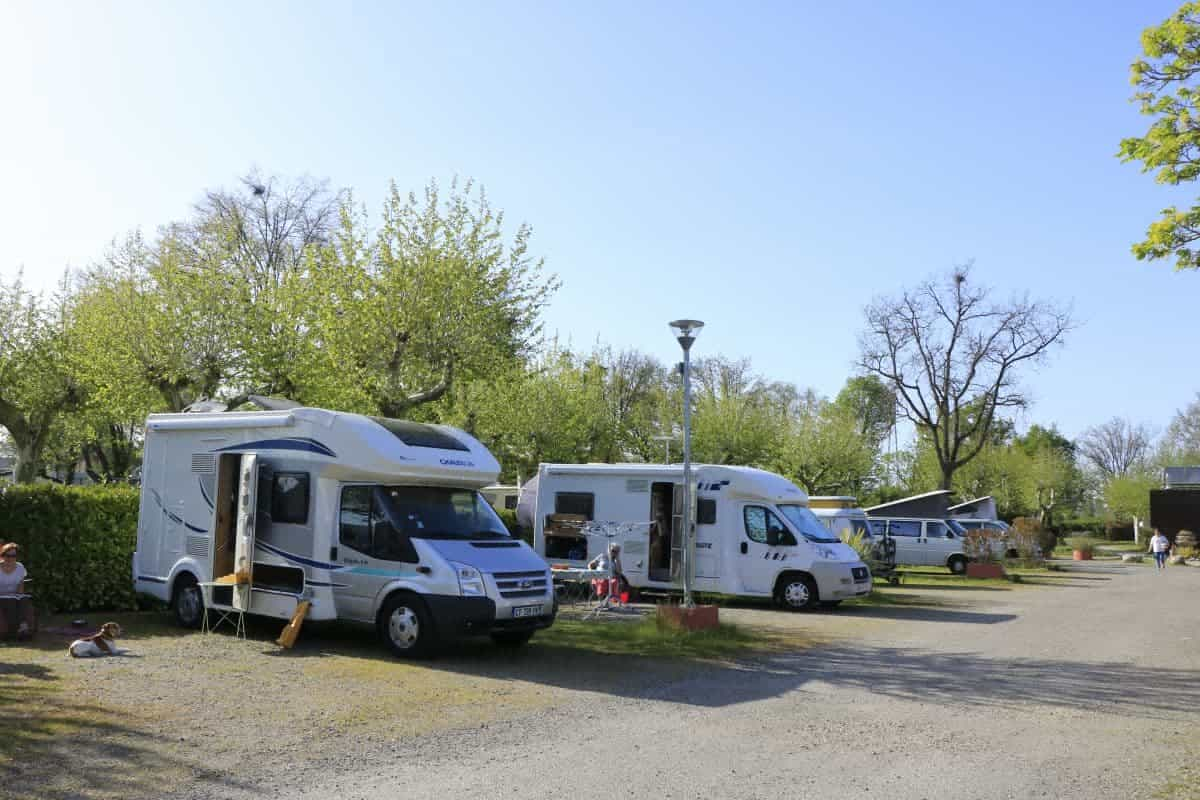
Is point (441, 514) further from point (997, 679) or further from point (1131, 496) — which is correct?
point (1131, 496)

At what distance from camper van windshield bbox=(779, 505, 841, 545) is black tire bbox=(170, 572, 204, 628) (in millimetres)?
9682

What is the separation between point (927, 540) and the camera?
99.7 feet

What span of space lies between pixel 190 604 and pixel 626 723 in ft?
23.5

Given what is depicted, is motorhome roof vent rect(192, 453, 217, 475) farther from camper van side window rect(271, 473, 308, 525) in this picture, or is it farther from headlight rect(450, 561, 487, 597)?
headlight rect(450, 561, 487, 597)

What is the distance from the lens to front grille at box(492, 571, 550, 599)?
11.0 meters

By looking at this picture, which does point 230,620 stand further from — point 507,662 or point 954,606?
point 954,606

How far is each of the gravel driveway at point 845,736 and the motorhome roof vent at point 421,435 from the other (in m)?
3.59

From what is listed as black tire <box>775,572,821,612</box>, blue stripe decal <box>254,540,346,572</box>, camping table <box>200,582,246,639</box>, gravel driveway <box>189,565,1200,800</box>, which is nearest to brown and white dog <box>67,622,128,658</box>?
camping table <box>200,582,246,639</box>

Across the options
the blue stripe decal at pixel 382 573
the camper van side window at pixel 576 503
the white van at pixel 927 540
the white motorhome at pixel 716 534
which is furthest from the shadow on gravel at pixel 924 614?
the white van at pixel 927 540

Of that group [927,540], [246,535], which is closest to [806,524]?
[246,535]

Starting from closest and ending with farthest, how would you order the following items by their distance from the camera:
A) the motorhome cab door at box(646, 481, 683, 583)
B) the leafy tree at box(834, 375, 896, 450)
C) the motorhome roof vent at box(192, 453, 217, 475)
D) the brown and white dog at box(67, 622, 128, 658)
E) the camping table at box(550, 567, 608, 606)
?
the brown and white dog at box(67, 622, 128, 658) < the motorhome roof vent at box(192, 453, 217, 475) < the camping table at box(550, 567, 608, 606) < the motorhome cab door at box(646, 481, 683, 583) < the leafy tree at box(834, 375, 896, 450)

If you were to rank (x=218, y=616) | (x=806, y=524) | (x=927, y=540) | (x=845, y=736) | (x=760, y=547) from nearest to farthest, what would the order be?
(x=845, y=736) → (x=218, y=616) → (x=760, y=547) → (x=806, y=524) → (x=927, y=540)

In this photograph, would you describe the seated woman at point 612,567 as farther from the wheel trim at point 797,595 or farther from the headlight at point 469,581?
the headlight at point 469,581

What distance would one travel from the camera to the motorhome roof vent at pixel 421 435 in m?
11.8
